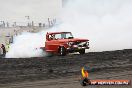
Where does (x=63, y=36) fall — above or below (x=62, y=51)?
above

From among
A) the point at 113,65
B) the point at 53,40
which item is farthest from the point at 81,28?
the point at 113,65

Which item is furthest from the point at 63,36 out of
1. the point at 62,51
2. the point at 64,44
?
the point at 62,51

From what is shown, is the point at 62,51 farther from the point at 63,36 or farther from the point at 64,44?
the point at 63,36

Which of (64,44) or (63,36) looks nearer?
(64,44)

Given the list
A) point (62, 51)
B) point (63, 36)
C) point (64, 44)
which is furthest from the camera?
point (63, 36)

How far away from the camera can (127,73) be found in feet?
37.1

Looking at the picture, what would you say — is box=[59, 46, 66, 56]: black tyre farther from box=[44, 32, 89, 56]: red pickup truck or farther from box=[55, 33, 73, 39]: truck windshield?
box=[55, 33, 73, 39]: truck windshield

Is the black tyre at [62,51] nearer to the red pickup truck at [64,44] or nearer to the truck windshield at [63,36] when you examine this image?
the red pickup truck at [64,44]

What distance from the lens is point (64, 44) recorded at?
69.7ft

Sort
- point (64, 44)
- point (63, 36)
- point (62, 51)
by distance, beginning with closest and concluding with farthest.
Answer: point (64, 44) → point (62, 51) → point (63, 36)

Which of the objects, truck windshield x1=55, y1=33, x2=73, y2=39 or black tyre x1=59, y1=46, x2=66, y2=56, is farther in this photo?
truck windshield x1=55, y1=33, x2=73, y2=39

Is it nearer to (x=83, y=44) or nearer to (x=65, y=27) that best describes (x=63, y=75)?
(x=83, y=44)

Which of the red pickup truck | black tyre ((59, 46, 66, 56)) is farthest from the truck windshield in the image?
black tyre ((59, 46, 66, 56))

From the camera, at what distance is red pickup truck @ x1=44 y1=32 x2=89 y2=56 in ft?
69.5
